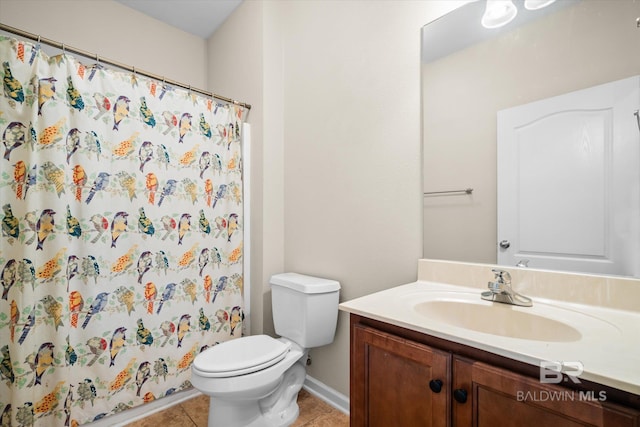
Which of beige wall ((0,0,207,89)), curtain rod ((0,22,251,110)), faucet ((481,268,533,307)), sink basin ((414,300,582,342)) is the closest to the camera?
sink basin ((414,300,582,342))

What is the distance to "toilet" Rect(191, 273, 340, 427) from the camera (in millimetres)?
1300

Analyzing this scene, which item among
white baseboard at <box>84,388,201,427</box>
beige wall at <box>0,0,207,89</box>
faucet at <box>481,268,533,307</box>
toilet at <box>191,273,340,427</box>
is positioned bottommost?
white baseboard at <box>84,388,201,427</box>

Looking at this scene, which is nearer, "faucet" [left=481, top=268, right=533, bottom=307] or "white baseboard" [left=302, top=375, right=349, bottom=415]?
"faucet" [left=481, top=268, right=533, bottom=307]

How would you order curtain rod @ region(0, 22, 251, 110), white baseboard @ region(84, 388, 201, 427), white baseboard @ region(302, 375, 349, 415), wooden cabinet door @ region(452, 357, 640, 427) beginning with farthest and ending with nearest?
white baseboard @ region(302, 375, 349, 415)
white baseboard @ region(84, 388, 201, 427)
curtain rod @ region(0, 22, 251, 110)
wooden cabinet door @ region(452, 357, 640, 427)

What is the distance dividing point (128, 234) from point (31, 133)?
605 millimetres

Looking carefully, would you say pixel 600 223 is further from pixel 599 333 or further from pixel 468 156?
pixel 468 156

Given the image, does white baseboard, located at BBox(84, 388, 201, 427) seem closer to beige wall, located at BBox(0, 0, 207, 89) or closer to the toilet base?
the toilet base

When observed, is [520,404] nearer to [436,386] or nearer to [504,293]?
[436,386]

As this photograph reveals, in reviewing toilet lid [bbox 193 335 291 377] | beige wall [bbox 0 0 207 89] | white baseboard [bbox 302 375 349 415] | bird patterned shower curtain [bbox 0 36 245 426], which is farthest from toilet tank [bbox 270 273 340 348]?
beige wall [bbox 0 0 207 89]

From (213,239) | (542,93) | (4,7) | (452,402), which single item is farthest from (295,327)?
(4,7)

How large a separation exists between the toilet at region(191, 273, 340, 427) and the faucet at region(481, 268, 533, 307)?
0.80m

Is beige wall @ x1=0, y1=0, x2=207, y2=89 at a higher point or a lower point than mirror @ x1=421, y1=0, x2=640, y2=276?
higher

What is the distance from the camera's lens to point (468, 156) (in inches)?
50.0

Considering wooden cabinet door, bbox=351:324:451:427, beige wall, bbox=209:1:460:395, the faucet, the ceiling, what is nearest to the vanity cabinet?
wooden cabinet door, bbox=351:324:451:427
